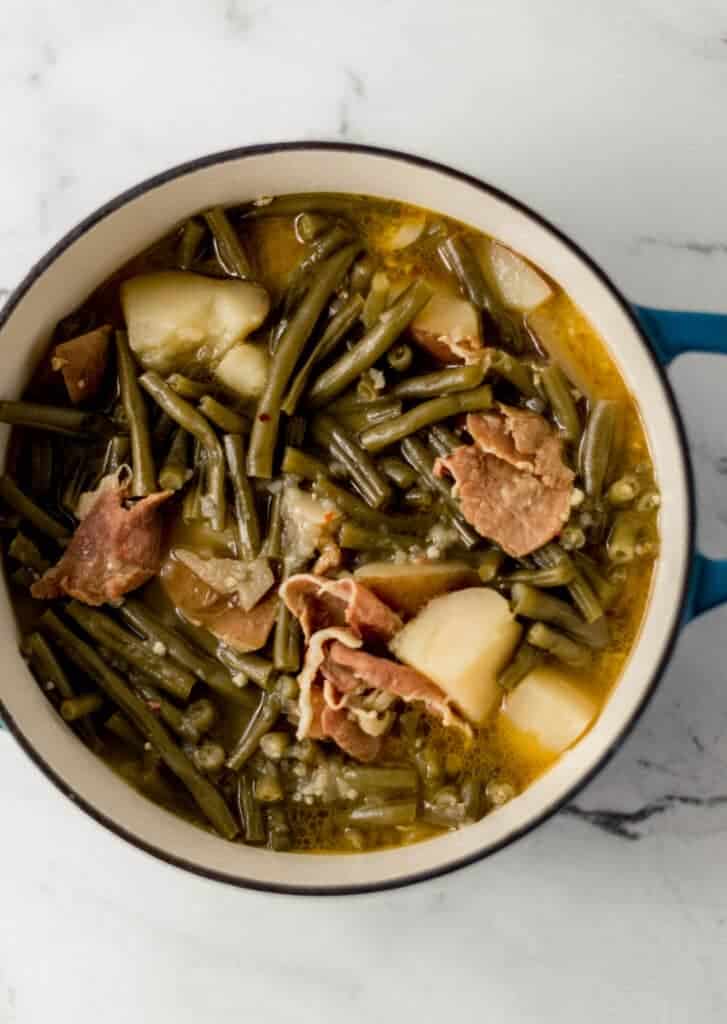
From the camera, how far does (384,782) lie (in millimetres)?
2676

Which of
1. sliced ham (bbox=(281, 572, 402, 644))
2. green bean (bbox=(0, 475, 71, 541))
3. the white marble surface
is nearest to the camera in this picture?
sliced ham (bbox=(281, 572, 402, 644))

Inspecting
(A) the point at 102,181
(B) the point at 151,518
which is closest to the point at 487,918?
(B) the point at 151,518

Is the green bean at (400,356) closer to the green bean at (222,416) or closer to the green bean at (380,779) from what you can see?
the green bean at (222,416)

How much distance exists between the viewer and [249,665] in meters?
2.71

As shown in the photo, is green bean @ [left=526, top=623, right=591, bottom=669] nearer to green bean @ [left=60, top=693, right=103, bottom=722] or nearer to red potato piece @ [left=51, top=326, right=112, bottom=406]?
green bean @ [left=60, top=693, right=103, bottom=722]

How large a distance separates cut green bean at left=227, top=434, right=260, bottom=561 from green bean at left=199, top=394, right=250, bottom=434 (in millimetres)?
16

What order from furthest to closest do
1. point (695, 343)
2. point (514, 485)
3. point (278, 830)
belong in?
point (278, 830) < point (514, 485) < point (695, 343)

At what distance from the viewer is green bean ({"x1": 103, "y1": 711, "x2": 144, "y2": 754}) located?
2.72 m

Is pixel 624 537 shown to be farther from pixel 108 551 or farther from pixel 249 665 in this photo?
pixel 108 551

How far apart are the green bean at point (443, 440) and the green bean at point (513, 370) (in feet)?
0.50

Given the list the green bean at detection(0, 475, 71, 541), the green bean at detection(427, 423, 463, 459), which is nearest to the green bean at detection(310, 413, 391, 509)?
the green bean at detection(427, 423, 463, 459)

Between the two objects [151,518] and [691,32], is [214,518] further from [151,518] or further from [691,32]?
[691,32]

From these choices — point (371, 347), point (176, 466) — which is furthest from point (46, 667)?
point (371, 347)

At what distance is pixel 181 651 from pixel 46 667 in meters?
0.27
